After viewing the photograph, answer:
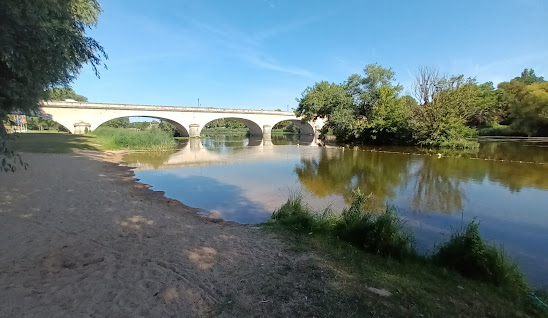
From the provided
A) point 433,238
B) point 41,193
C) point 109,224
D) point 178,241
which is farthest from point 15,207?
point 433,238

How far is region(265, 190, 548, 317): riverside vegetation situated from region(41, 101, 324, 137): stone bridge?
36.7 meters

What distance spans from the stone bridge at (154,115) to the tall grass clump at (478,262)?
125 feet

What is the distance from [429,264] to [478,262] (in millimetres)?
586

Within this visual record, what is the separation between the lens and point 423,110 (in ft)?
94.1

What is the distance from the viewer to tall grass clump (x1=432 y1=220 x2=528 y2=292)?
365cm

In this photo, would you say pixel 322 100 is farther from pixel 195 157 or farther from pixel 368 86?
pixel 195 157

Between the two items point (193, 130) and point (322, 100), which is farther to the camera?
point (193, 130)

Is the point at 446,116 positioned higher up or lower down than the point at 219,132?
higher up

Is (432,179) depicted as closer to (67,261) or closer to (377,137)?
(67,261)

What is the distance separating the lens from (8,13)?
349cm

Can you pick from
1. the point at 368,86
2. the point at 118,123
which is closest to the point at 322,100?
the point at 368,86

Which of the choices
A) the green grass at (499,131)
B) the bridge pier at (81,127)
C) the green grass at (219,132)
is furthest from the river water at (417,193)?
the green grass at (219,132)

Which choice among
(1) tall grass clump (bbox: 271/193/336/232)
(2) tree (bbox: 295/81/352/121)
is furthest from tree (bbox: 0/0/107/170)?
(2) tree (bbox: 295/81/352/121)

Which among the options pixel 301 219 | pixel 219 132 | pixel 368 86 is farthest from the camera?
pixel 219 132
